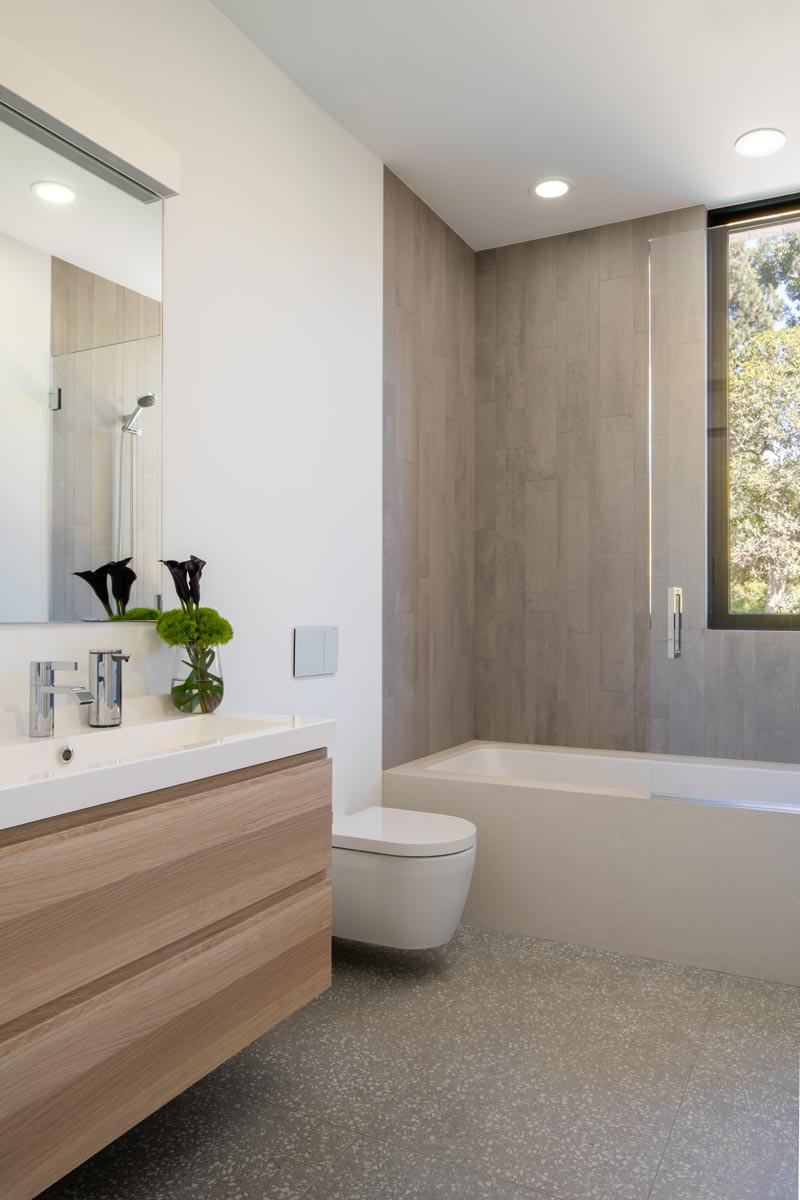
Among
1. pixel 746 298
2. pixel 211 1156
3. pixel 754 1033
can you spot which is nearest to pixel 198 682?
pixel 211 1156

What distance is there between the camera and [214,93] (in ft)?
7.53

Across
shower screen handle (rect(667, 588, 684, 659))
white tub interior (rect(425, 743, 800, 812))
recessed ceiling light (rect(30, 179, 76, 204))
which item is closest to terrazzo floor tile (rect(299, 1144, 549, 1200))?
white tub interior (rect(425, 743, 800, 812))

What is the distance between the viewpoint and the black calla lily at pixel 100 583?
1.92m

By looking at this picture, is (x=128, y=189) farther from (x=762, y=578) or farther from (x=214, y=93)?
(x=762, y=578)

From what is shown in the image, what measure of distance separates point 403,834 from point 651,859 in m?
0.80

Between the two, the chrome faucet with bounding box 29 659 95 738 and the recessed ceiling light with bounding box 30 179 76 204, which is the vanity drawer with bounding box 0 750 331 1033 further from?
the recessed ceiling light with bounding box 30 179 76 204

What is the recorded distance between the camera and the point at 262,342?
8.15ft

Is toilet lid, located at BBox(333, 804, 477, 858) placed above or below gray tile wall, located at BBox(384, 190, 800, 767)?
below

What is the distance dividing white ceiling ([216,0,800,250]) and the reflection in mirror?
84 cm

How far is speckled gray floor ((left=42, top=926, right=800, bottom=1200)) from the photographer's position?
1605 mm

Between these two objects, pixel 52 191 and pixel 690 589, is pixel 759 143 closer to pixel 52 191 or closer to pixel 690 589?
pixel 690 589

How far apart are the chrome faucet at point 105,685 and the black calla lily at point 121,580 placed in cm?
19

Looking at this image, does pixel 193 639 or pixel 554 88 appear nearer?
pixel 193 639

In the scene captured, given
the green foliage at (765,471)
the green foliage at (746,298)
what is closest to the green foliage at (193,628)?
the green foliage at (765,471)
